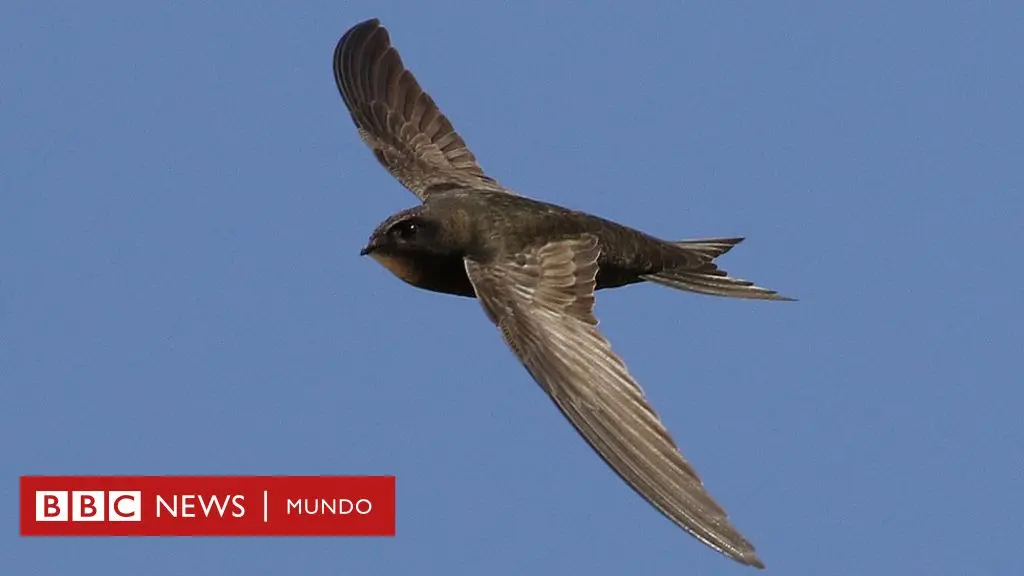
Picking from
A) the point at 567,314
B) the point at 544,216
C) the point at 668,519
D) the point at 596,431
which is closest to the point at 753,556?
the point at 668,519

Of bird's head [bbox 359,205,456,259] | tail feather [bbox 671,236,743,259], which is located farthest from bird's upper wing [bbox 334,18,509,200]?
tail feather [bbox 671,236,743,259]

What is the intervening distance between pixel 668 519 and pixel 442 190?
7.73 ft

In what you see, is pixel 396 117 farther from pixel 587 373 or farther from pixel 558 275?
pixel 587 373

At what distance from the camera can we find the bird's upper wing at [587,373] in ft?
17.9

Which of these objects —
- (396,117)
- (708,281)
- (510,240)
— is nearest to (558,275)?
(510,240)

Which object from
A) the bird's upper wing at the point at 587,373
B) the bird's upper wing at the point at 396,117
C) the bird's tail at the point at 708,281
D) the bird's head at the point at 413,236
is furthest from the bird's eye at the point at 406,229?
the bird's tail at the point at 708,281

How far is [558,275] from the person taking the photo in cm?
642

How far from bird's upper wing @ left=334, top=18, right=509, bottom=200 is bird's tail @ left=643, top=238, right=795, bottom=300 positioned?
38.2 inches

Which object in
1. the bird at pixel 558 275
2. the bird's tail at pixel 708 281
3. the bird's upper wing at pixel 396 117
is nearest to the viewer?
the bird at pixel 558 275

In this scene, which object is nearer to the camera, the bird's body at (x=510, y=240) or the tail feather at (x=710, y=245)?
the bird's body at (x=510, y=240)

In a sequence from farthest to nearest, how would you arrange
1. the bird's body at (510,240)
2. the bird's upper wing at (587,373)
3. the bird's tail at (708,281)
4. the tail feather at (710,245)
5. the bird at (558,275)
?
the tail feather at (710,245) → the bird's tail at (708,281) → the bird's body at (510,240) → the bird at (558,275) → the bird's upper wing at (587,373)

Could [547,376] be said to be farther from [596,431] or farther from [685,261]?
[685,261]

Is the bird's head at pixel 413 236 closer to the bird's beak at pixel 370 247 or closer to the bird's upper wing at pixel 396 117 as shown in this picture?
the bird's beak at pixel 370 247

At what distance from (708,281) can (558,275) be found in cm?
81
